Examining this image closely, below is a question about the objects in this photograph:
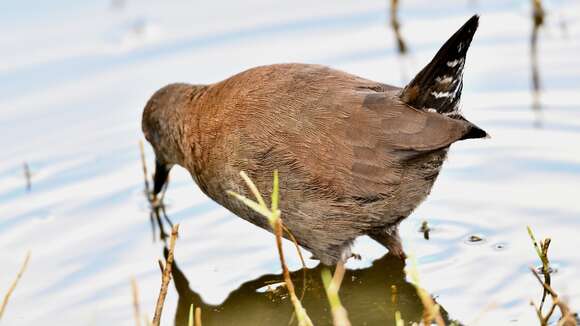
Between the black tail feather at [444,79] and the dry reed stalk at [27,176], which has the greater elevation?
the black tail feather at [444,79]

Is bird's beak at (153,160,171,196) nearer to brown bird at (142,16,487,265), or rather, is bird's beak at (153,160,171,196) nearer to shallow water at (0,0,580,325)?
shallow water at (0,0,580,325)

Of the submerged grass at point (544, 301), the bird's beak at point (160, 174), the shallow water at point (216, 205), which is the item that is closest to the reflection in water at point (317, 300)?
the shallow water at point (216, 205)

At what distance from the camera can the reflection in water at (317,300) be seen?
17.8 ft

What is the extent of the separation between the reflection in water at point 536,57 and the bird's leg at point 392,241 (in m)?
1.64

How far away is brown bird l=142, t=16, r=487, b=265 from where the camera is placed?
5.16 meters

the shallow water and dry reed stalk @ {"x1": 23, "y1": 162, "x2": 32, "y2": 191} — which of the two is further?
dry reed stalk @ {"x1": 23, "y1": 162, "x2": 32, "y2": 191}

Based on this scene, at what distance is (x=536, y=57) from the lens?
7.92 metres

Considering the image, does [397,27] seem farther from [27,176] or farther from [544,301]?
[544,301]

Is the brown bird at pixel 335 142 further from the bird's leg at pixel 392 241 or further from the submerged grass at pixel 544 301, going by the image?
the submerged grass at pixel 544 301

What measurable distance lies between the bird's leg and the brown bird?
0.18 feet

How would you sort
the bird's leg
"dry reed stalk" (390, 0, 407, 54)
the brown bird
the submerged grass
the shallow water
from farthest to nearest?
"dry reed stalk" (390, 0, 407, 54) → the bird's leg → the shallow water → the brown bird → the submerged grass

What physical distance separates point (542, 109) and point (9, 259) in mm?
3580

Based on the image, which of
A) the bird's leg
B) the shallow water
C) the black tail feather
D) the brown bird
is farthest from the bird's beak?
the black tail feather

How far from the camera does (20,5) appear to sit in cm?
911
